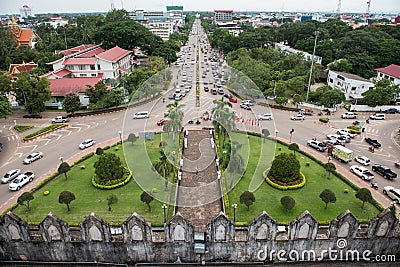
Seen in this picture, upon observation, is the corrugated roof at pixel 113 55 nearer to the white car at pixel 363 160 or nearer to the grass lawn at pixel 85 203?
the grass lawn at pixel 85 203

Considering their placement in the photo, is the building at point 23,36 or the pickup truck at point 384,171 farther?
the building at point 23,36

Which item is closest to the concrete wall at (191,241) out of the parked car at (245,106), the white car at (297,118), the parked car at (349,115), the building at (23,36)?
the white car at (297,118)

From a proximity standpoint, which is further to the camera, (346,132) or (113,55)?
(113,55)

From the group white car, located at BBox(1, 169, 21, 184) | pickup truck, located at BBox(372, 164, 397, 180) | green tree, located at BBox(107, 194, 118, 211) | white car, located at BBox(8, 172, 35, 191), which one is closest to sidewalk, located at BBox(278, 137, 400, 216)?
pickup truck, located at BBox(372, 164, 397, 180)

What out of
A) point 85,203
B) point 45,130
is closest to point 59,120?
point 45,130

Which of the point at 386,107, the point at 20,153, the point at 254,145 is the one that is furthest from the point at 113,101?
the point at 386,107

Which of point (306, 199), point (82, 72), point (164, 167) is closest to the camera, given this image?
point (306, 199)

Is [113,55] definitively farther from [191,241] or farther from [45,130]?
[191,241]
